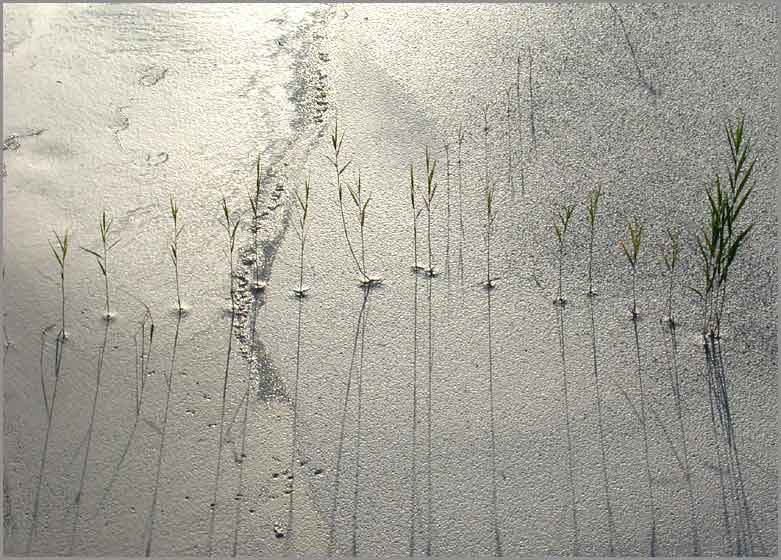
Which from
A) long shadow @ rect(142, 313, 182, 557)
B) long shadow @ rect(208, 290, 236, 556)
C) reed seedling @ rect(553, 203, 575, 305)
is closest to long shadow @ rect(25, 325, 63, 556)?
long shadow @ rect(142, 313, 182, 557)

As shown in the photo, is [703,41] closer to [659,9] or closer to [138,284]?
[659,9]

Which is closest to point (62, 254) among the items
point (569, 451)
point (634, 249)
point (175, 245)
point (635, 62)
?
point (175, 245)

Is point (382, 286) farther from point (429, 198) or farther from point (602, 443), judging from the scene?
point (602, 443)

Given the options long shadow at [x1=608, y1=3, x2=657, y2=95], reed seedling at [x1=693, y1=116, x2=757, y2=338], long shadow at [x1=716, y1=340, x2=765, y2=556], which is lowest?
long shadow at [x1=716, y1=340, x2=765, y2=556]

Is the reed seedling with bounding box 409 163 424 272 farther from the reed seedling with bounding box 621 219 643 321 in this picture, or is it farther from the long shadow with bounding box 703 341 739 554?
the long shadow with bounding box 703 341 739 554

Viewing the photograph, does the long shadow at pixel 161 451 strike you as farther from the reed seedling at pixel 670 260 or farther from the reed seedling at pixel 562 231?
the reed seedling at pixel 670 260
